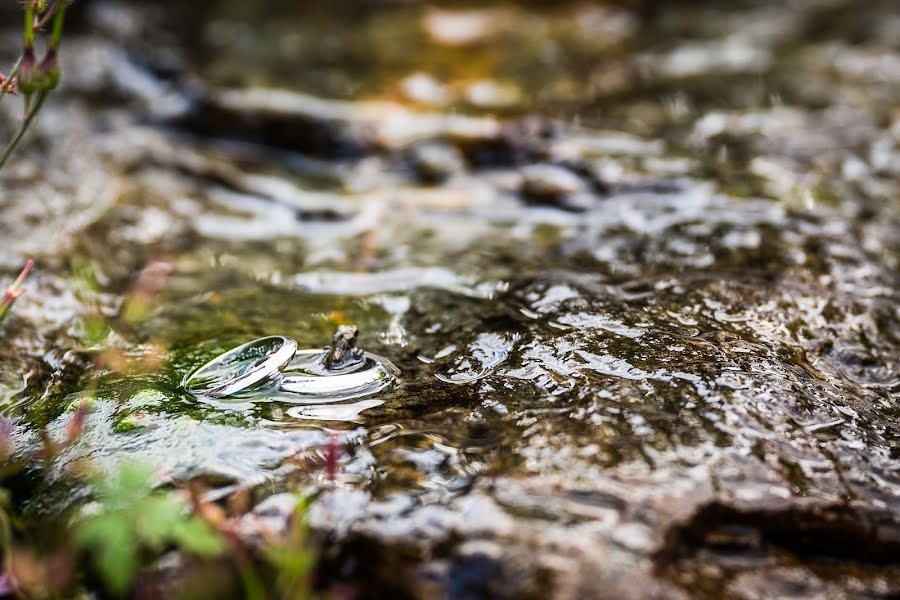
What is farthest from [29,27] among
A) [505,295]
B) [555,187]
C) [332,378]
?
[555,187]

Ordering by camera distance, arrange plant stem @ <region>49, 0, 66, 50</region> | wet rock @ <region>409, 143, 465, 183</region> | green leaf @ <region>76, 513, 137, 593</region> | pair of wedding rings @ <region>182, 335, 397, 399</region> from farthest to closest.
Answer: wet rock @ <region>409, 143, 465, 183</region> < pair of wedding rings @ <region>182, 335, 397, 399</region> < plant stem @ <region>49, 0, 66, 50</region> < green leaf @ <region>76, 513, 137, 593</region>

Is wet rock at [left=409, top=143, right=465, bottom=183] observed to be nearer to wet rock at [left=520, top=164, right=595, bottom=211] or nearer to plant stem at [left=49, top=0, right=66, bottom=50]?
wet rock at [left=520, top=164, right=595, bottom=211]

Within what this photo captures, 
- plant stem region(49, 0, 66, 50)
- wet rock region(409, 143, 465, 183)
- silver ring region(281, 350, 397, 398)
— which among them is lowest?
silver ring region(281, 350, 397, 398)

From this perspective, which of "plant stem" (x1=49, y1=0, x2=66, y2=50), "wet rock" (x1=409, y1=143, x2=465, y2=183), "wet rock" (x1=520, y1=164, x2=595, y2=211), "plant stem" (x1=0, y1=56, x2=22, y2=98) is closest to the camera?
"plant stem" (x1=49, y1=0, x2=66, y2=50)

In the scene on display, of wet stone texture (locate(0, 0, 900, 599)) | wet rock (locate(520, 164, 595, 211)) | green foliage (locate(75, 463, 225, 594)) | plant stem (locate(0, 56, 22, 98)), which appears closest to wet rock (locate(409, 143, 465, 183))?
wet stone texture (locate(0, 0, 900, 599))

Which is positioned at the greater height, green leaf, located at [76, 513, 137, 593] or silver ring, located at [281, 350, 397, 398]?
green leaf, located at [76, 513, 137, 593]

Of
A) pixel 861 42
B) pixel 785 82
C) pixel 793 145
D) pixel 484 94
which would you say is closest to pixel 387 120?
pixel 484 94

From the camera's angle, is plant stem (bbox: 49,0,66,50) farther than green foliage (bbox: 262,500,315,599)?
Yes

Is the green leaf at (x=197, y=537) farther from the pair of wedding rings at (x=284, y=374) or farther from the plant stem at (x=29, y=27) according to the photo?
the plant stem at (x=29, y=27)

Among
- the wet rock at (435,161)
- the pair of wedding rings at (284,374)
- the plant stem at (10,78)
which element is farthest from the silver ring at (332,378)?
the wet rock at (435,161)
